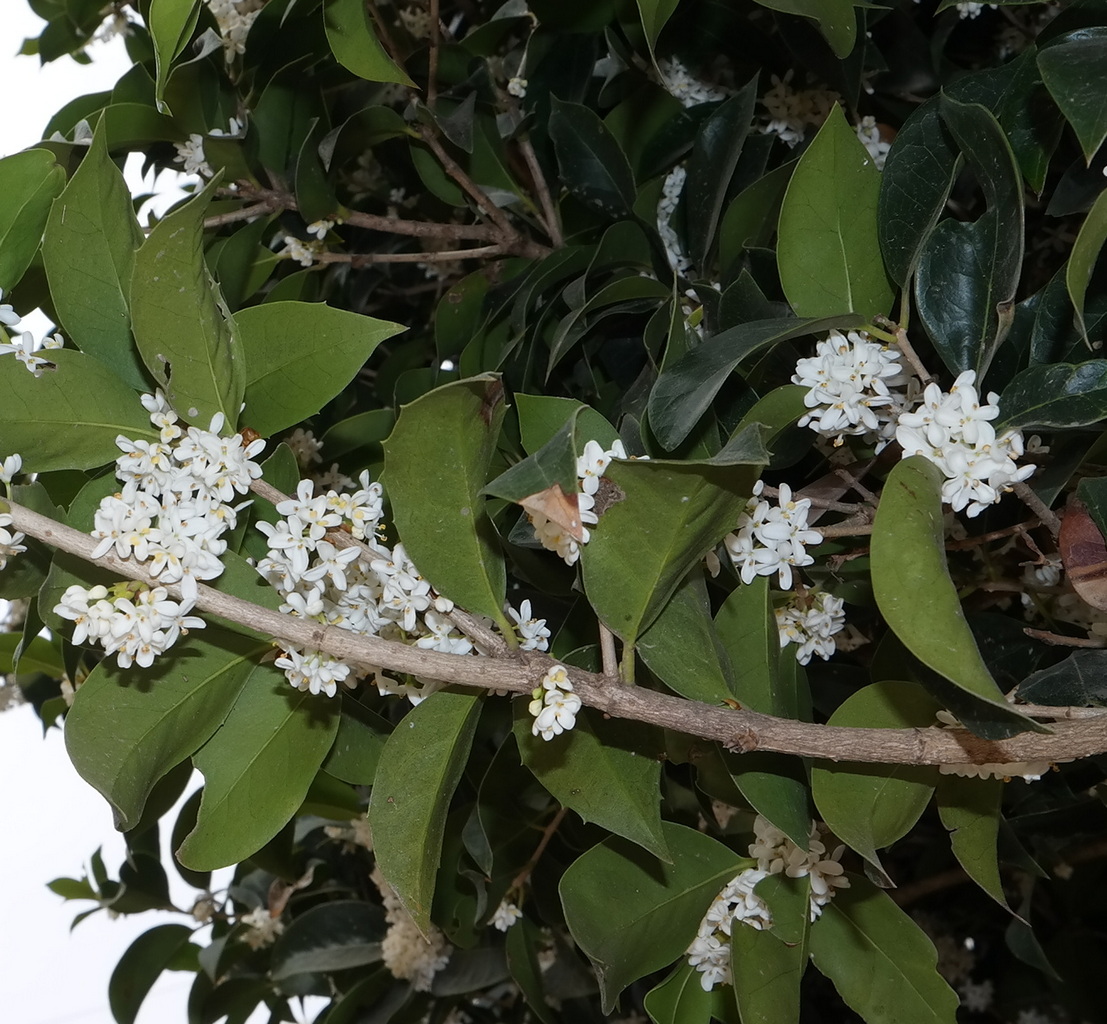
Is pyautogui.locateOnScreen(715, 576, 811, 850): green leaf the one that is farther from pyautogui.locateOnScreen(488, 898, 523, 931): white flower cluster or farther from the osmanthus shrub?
pyautogui.locateOnScreen(488, 898, 523, 931): white flower cluster

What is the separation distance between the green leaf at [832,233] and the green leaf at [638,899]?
11.5 inches

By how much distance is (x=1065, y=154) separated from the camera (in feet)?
2.06

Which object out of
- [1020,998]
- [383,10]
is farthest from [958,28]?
[1020,998]

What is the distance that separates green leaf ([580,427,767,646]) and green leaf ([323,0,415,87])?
38 cm

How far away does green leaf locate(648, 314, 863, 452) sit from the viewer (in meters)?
0.44

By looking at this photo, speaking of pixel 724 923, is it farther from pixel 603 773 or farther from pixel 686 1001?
pixel 603 773

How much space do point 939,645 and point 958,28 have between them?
68 centimetres

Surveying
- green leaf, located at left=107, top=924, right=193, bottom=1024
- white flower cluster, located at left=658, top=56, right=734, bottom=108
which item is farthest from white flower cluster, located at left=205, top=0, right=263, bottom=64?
green leaf, located at left=107, top=924, right=193, bottom=1024

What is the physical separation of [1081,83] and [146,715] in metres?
0.51

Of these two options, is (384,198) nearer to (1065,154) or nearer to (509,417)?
(509,417)

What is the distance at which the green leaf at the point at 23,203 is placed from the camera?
20.7 inches

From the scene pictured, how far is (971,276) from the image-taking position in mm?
507

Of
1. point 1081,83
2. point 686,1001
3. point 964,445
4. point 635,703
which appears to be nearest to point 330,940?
point 686,1001

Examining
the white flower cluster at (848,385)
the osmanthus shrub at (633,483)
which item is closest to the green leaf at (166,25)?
the osmanthus shrub at (633,483)
